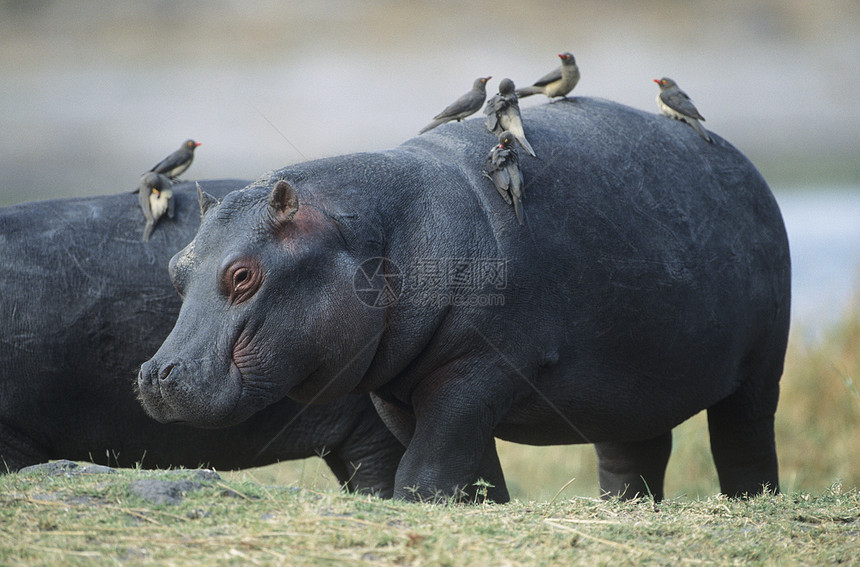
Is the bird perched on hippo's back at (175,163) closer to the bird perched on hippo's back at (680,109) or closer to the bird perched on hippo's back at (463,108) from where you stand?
the bird perched on hippo's back at (463,108)

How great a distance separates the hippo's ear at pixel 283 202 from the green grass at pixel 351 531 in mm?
1078

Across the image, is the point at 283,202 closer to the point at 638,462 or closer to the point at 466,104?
the point at 466,104

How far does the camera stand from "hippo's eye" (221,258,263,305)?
177 inches

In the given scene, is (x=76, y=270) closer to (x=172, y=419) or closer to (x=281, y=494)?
(x=172, y=419)

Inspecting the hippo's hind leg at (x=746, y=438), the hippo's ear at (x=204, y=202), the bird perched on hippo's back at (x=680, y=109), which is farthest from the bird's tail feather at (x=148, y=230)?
the hippo's hind leg at (x=746, y=438)

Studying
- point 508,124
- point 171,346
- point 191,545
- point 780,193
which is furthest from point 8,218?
point 780,193

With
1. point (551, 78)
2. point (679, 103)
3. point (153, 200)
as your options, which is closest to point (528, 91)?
point (551, 78)

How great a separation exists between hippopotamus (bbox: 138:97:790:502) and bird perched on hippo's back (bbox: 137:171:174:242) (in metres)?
1.25

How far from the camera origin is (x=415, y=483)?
484 centimetres

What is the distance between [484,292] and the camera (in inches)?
193

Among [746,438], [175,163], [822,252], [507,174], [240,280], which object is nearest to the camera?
[240,280]

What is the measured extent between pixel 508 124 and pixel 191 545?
258 centimetres

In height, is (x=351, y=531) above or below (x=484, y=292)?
below

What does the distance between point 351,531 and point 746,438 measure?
3.26 m
